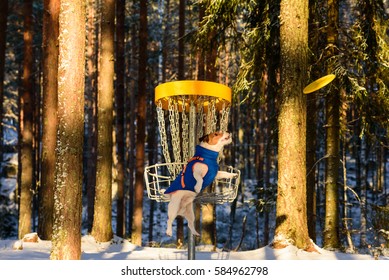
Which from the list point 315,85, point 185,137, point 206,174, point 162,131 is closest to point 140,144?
point 315,85

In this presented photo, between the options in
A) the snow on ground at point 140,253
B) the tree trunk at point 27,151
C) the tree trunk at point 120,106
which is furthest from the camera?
the tree trunk at point 120,106

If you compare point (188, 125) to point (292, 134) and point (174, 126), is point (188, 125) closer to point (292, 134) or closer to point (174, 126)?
point (174, 126)

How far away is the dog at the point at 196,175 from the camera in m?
5.68

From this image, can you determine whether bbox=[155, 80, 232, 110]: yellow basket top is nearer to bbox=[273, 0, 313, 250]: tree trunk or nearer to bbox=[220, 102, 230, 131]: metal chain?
bbox=[220, 102, 230, 131]: metal chain

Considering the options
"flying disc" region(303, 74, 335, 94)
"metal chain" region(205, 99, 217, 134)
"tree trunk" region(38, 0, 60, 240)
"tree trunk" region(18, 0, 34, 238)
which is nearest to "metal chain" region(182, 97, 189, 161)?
"metal chain" region(205, 99, 217, 134)

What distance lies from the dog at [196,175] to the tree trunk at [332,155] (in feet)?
22.0

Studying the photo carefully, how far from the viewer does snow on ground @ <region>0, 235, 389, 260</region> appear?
8.52 metres

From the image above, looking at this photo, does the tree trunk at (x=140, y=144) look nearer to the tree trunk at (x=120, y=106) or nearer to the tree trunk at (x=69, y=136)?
the tree trunk at (x=120, y=106)

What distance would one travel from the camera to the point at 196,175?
5656 mm

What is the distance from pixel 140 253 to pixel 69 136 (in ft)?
13.1

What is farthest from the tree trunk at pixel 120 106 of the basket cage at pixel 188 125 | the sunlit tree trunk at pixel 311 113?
the basket cage at pixel 188 125

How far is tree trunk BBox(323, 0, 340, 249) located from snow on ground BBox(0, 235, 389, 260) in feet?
8.48
